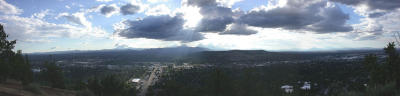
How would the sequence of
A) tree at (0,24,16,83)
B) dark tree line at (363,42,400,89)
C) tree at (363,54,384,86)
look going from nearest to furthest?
dark tree line at (363,42,400,89) → tree at (363,54,384,86) → tree at (0,24,16,83)

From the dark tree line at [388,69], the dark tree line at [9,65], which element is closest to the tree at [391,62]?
the dark tree line at [388,69]

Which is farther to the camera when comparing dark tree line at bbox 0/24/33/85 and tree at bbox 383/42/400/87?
dark tree line at bbox 0/24/33/85

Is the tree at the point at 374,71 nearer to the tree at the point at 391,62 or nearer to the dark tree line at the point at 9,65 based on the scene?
the tree at the point at 391,62

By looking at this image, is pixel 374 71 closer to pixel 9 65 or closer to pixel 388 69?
pixel 388 69

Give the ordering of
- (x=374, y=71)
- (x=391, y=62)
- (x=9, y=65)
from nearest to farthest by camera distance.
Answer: (x=391, y=62) < (x=374, y=71) < (x=9, y=65)

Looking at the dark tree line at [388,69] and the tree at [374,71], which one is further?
the tree at [374,71]

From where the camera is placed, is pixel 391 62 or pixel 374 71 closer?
pixel 391 62

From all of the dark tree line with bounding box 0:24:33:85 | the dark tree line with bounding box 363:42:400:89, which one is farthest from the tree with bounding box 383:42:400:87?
the dark tree line with bounding box 0:24:33:85

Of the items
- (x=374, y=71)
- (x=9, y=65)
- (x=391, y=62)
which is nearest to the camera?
(x=391, y=62)

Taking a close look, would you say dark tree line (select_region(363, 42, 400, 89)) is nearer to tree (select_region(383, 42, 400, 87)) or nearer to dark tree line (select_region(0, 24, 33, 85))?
tree (select_region(383, 42, 400, 87))

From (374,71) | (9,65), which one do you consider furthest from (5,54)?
(374,71)

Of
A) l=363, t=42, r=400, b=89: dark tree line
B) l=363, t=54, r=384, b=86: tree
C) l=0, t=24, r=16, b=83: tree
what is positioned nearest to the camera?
l=363, t=42, r=400, b=89: dark tree line
